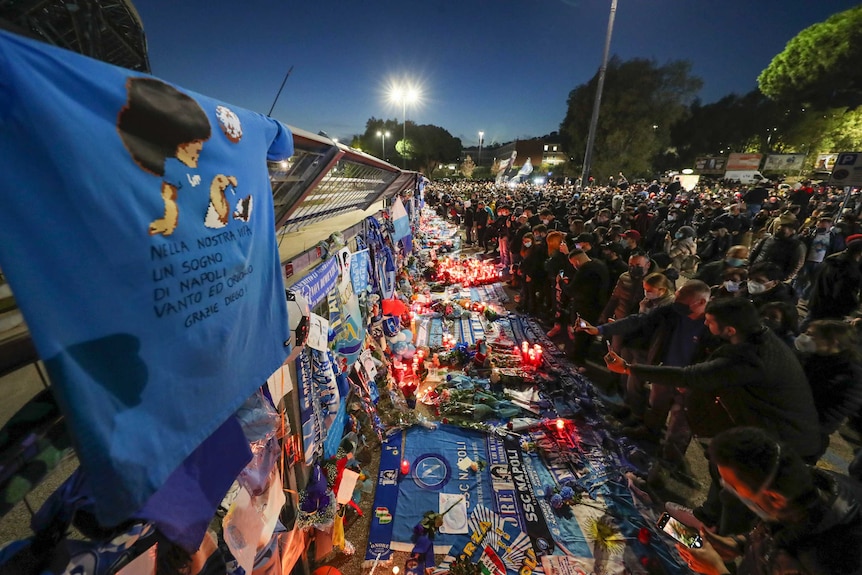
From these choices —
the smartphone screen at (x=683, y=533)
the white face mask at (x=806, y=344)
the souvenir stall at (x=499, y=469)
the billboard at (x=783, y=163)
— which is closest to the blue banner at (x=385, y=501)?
the souvenir stall at (x=499, y=469)

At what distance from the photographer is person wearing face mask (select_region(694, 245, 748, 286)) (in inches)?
245

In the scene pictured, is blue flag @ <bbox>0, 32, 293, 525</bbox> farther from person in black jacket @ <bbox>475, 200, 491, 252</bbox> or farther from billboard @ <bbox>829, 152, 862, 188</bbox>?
person in black jacket @ <bbox>475, 200, 491, 252</bbox>

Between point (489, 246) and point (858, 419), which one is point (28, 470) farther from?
point (489, 246)

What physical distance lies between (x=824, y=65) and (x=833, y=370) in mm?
56128

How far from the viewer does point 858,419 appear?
11.9 ft

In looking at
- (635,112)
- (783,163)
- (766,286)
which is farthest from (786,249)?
(783,163)

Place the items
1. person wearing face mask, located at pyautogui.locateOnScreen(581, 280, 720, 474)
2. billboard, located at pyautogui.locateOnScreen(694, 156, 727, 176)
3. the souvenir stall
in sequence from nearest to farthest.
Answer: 1. the souvenir stall
2. person wearing face mask, located at pyautogui.locateOnScreen(581, 280, 720, 474)
3. billboard, located at pyautogui.locateOnScreen(694, 156, 727, 176)

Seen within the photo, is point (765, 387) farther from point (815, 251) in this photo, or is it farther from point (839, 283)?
point (815, 251)

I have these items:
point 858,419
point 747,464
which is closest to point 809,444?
point 858,419

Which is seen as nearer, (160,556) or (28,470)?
(28,470)

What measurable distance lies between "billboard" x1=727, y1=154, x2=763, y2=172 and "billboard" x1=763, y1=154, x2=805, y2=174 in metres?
1.06

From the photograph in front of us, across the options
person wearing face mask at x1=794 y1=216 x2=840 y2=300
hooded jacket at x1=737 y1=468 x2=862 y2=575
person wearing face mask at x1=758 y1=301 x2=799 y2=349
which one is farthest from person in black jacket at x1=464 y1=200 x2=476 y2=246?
hooded jacket at x1=737 y1=468 x2=862 y2=575

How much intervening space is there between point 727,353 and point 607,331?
200 centimetres

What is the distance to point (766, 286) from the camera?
5477mm
